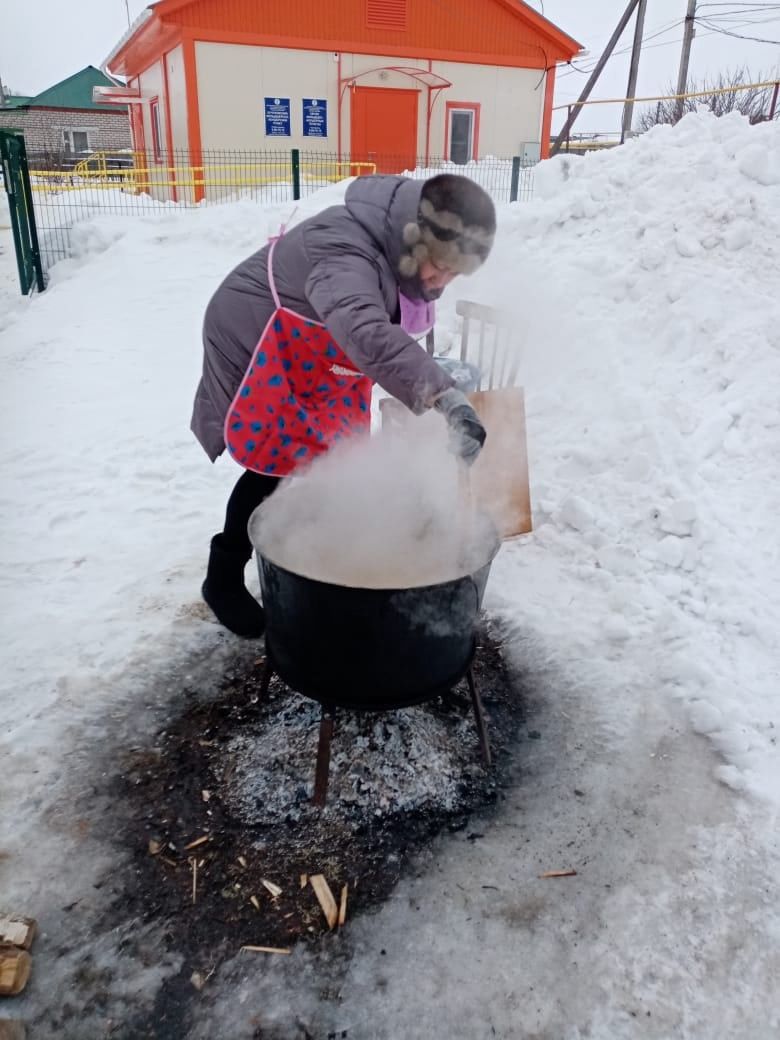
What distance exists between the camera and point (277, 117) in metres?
16.0

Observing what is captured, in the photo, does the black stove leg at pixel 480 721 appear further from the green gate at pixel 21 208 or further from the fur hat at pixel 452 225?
the green gate at pixel 21 208

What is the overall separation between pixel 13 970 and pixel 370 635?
123cm

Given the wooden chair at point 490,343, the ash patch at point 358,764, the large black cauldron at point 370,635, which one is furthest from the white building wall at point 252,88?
the large black cauldron at point 370,635

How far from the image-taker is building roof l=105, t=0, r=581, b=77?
14931 millimetres

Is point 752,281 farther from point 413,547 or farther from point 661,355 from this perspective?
point 413,547

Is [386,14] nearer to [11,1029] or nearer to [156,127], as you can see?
[156,127]

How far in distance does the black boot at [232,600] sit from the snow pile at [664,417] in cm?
122

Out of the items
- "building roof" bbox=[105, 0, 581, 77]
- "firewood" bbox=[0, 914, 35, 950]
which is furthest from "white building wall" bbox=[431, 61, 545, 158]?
"firewood" bbox=[0, 914, 35, 950]

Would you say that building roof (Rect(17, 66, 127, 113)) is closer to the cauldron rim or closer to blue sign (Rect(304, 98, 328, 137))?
blue sign (Rect(304, 98, 328, 137))

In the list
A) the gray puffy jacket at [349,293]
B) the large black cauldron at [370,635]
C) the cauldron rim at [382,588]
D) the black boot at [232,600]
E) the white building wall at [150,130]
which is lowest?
the black boot at [232,600]

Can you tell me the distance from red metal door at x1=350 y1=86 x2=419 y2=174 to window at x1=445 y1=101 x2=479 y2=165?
95 cm

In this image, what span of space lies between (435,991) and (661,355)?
451 centimetres

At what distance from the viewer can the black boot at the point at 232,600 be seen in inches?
124

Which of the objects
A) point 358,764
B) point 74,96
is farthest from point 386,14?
point 74,96
